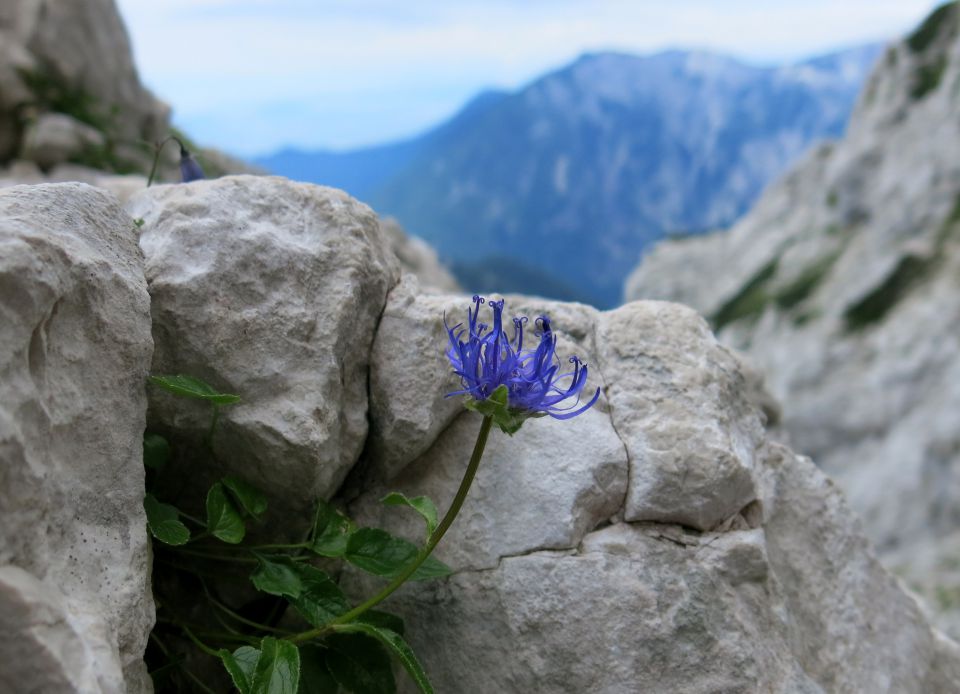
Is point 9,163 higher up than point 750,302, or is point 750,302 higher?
point 750,302

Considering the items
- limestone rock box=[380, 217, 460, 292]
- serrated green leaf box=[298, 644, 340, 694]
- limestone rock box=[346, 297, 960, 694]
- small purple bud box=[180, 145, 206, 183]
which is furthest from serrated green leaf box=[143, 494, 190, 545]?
limestone rock box=[380, 217, 460, 292]

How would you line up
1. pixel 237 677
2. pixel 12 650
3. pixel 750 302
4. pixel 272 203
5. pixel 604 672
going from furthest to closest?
pixel 750 302
pixel 272 203
pixel 604 672
pixel 237 677
pixel 12 650

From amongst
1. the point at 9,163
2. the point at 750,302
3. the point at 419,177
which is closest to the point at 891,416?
the point at 750,302

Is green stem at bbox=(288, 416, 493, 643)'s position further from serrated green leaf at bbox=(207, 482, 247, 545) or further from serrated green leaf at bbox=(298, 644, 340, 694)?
serrated green leaf at bbox=(207, 482, 247, 545)

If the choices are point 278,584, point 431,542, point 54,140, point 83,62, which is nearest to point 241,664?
point 278,584

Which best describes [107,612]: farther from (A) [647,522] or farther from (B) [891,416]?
(B) [891,416]

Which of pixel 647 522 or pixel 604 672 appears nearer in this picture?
pixel 604 672

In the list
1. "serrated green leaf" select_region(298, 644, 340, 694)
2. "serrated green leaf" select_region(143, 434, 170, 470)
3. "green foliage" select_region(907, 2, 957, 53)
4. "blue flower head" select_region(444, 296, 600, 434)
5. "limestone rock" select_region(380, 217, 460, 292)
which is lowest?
"serrated green leaf" select_region(298, 644, 340, 694)
